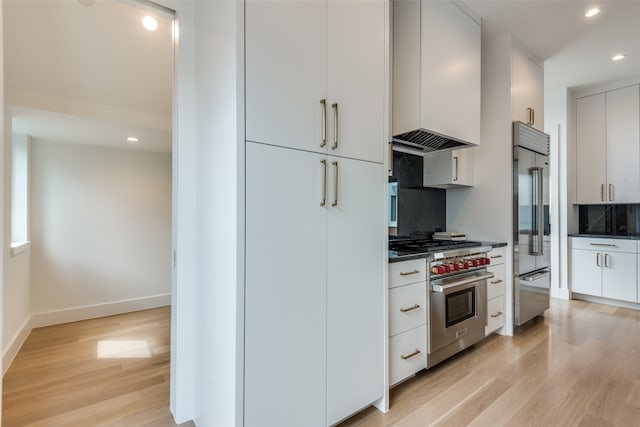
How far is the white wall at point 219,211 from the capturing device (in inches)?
49.8

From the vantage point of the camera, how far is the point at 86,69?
2.42 meters

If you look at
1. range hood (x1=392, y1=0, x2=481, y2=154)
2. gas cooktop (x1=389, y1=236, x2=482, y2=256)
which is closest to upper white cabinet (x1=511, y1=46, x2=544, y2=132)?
range hood (x1=392, y1=0, x2=481, y2=154)

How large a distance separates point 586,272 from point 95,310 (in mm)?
6026

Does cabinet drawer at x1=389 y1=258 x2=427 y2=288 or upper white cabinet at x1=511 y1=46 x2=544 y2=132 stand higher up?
upper white cabinet at x1=511 y1=46 x2=544 y2=132

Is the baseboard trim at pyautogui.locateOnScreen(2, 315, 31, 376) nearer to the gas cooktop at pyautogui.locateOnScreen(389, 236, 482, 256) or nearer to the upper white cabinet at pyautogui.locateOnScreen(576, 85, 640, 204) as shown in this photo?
the gas cooktop at pyautogui.locateOnScreen(389, 236, 482, 256)

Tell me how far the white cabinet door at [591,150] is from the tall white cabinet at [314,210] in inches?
153

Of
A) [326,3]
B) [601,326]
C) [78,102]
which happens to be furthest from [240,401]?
[601,326]

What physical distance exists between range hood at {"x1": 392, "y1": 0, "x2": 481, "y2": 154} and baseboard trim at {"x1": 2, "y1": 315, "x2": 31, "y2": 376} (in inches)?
139

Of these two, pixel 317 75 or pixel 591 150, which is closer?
pixel 317 75

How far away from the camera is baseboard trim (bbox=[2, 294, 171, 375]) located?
10.1 feet

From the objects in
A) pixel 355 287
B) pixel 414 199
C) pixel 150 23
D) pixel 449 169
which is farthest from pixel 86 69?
pixel 449 169

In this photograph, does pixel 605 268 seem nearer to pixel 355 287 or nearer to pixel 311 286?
pixel 355 287

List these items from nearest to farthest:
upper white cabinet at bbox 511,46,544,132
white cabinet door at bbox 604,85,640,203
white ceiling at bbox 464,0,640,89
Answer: white ceiling at bbox 464,0,640,89, upper white cabinet at bbox 511,46,544,132, white cabinet door at bbox 604,85,640,203

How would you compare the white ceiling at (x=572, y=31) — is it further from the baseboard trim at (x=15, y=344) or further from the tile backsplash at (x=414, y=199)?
the baseboard trim at (x=15, y=344)
